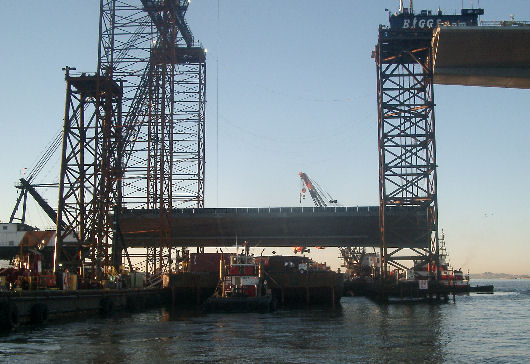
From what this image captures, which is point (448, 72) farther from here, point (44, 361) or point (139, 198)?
point (44, 361)

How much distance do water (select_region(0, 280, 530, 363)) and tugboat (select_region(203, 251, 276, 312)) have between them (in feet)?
4.84

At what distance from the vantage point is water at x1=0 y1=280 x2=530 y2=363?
105 ft

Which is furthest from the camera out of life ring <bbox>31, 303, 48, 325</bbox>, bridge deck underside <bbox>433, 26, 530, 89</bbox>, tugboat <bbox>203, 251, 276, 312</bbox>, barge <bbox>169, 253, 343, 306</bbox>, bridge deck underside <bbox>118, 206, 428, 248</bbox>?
bridge deck underside <bbox>118, 206, 428, 248</bbox>

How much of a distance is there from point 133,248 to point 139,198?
3652cm

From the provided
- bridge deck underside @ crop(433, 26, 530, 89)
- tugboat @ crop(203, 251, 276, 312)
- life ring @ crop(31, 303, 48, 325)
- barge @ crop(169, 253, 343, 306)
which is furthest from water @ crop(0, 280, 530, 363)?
bridge deck underside @ crop(433, 26, 530, 89)

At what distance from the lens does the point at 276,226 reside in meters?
107

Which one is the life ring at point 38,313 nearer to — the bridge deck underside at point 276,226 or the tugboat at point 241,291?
the tugboat at point 241,291

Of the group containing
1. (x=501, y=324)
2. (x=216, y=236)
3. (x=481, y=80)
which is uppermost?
(x=481, y=80)

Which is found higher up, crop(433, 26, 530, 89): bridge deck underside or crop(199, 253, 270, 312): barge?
crop(433, 26, 530, 89): bridge deck underside

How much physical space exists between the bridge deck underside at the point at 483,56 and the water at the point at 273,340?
121 ft

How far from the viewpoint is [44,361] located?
3008cm

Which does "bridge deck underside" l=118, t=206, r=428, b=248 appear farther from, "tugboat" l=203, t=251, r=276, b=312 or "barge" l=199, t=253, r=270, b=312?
"tugboat" l=203, t=251, r=276, b=312

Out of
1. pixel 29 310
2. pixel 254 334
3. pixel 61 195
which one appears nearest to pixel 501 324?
pixel 254 334

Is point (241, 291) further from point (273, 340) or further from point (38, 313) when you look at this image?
point (273, 340)
